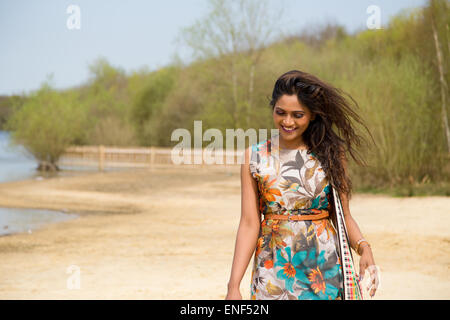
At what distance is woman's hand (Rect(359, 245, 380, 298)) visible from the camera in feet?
8.29

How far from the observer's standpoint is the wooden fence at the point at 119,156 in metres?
32.3

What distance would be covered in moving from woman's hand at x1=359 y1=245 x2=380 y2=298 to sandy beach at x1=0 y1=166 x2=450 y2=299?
4.08 meters

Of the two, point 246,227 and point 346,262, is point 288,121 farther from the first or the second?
point 346,262

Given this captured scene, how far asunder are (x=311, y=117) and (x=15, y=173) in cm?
2995

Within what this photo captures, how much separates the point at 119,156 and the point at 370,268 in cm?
3113

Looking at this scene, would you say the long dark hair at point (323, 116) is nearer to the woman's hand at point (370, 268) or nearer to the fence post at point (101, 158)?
the woman's hand at point (370, 268)

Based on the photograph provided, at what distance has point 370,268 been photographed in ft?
8.32

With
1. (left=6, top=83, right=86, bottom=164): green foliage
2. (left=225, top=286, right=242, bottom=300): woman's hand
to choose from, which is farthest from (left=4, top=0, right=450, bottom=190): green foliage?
(left=225, top=286, right=242, bottom=300): woman's hand

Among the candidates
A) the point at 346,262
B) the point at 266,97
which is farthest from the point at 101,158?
the point at 346,262

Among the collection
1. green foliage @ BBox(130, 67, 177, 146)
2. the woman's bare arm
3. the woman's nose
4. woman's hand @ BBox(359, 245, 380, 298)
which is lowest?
woman's hand @ BBox(359, 245, 380, 298)

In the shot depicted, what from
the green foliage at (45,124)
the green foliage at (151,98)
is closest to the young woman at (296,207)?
the green foliage at (45,124)

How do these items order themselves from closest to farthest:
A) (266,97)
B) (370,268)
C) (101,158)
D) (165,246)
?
(370,268), (266,97), (165,246), (101,158)

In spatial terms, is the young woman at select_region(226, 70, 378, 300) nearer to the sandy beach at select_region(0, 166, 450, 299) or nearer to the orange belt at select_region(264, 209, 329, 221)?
the orange belt at select_region(264, 209, 329, 221)
